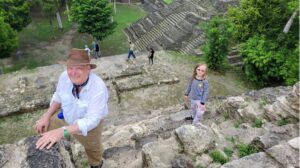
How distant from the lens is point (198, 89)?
6.88 metres

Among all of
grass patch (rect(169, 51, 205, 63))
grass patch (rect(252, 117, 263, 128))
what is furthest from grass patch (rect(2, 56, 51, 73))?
grass patch (rect(252, 117, 263, 128))

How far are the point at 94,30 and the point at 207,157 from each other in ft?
47.2

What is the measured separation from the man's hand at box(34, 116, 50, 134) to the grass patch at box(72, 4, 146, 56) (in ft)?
52.4

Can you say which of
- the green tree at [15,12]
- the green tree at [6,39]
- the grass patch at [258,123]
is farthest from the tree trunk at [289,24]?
the green tree at [15,12]

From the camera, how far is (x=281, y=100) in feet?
18.6

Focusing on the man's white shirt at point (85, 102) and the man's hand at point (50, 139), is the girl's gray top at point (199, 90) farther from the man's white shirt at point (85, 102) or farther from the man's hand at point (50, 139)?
the man's hand at point (50, 139)

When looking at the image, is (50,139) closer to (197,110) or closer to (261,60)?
(197,110)

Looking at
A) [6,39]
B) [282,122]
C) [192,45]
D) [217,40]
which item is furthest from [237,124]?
[6,39]

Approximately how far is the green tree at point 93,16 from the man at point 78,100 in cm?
1401

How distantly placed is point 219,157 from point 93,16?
1423 cm

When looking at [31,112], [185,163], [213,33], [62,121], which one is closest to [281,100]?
[185,163]

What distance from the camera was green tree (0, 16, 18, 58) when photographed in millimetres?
16656

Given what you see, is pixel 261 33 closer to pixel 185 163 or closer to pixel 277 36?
pixel 277 36

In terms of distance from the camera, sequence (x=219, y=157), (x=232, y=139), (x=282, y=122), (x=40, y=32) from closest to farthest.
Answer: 1. (x=219, y=157)
2. (x=232, y=139)
3. (x=282, y=122)
4. (x=40, y=32)
